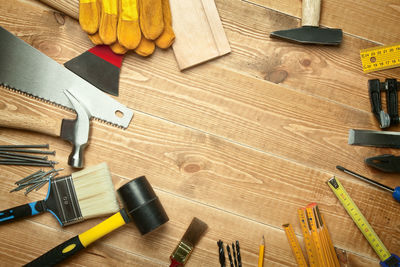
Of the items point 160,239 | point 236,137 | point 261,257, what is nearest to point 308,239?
point 261,257

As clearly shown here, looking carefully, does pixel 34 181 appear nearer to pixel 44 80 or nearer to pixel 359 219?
pixel 44 80

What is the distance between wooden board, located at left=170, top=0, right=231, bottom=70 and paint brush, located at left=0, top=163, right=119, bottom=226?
2.11ft

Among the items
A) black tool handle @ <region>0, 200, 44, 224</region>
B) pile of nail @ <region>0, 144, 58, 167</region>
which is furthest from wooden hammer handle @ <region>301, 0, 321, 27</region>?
black tool handle @ <region>0, 200, 44, 224</region>

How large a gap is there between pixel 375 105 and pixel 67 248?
5.17 feet

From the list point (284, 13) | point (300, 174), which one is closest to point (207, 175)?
point (300, 174)

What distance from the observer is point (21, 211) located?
150cm

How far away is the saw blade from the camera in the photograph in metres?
1.54

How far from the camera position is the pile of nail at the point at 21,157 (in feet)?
5.10

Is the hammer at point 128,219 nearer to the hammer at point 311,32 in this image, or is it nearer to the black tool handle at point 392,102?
the hammer at point 311,32

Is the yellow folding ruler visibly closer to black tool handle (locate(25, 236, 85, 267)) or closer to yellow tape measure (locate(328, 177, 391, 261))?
yellow tape measure (locate(328, 177, 391, 261))

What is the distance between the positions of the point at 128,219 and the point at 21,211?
473 mm

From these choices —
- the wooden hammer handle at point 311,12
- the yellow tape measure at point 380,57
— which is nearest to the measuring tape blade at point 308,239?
the yellow tape measure at point 380,57

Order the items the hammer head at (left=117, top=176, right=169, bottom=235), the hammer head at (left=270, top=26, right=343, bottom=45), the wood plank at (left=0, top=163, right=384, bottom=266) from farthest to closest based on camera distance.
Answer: the hammer head at (left=270, top=26, right=343, bottom=45)
the wood plank at (left=0, top=163, right=384, bottom=266)
the hammer head at (left=117, top=176, right=169, bottom=235)

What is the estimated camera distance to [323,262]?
1.58m
